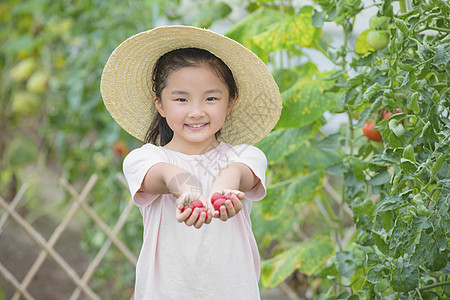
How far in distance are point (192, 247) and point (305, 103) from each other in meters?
0.65

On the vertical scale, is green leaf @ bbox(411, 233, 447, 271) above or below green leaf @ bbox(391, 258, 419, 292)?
above

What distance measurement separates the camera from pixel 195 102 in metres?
1.06

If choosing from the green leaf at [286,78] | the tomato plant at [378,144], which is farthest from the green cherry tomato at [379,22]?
the green leaf at [286,78]

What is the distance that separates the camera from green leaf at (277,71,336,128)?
1.57 metres

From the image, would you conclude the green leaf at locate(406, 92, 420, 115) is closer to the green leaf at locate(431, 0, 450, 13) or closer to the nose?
the green leaf at locate(431, 0, 450, 13)

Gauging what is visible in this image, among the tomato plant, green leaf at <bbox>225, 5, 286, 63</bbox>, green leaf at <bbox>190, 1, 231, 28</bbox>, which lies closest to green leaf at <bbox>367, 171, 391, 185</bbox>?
the tomato plant

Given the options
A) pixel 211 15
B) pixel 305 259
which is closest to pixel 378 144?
pixel 305 259

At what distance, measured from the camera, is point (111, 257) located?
2883 millimetres

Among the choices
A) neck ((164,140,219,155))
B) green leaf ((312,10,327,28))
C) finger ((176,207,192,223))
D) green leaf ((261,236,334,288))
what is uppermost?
green leaf ((312,10,327,28))

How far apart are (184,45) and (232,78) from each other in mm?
106

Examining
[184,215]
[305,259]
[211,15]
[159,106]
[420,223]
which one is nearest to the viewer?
[184,215]

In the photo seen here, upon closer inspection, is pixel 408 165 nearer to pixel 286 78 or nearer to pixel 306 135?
pixel 306 135

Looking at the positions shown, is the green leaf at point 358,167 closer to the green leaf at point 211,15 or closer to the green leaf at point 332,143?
the green leaf at point 332,143

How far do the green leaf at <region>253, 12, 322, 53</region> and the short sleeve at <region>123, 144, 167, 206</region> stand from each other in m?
0.57
